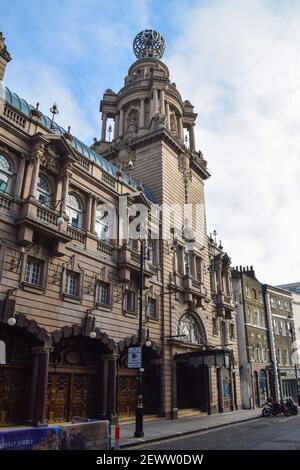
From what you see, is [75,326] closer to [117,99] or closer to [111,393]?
[111,393]

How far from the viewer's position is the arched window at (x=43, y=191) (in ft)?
A: 65.4

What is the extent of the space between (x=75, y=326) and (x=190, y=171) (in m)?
22.1

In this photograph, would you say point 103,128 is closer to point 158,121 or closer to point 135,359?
point 158,121

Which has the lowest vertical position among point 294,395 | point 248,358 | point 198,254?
point 294,395

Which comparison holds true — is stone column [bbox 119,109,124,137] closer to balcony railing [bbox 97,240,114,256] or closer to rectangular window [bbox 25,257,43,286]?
balcony railing [bbox 97,240,114,256]

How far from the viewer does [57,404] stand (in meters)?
18.5

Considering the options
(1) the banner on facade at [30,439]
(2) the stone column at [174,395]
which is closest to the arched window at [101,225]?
(2) the stone column at [174,395]

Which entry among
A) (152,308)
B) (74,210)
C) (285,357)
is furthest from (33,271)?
(285,357)

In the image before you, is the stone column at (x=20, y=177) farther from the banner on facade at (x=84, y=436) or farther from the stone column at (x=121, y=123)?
the stone column at (x=121, y=123)

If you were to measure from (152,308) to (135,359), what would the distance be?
976 cm

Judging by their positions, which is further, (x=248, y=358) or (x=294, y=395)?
(x=294, y=395)

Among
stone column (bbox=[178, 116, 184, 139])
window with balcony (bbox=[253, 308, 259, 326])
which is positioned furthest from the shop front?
stone column (bbox=[178, 116, 184, 139])

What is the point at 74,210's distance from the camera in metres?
22.2
